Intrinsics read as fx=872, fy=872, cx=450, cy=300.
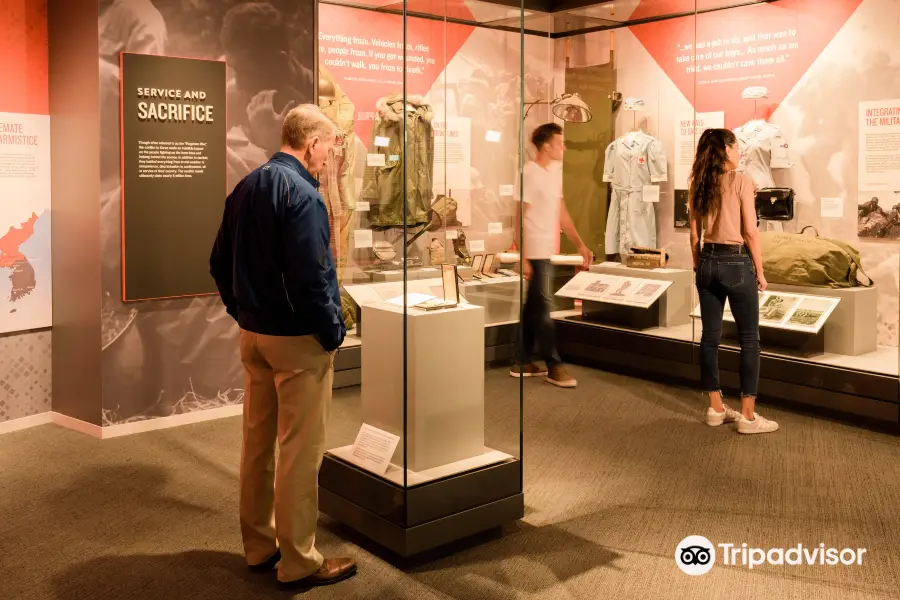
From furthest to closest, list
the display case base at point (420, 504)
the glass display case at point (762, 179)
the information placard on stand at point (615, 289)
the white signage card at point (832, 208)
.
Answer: the information placard on stand at point (615, 289) → the white signage card at point (832, 208) → the glass display case at point (762, 179) → the display case base at point (420, 504)

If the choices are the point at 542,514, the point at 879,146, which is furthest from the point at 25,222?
the point at 879,146

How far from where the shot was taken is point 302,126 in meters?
2.88

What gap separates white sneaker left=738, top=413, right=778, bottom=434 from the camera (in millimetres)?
4926

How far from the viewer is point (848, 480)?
4152 mm

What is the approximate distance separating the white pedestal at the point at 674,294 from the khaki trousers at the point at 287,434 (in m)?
4.17

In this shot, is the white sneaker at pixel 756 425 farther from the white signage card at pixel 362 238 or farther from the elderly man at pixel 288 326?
the elderly man at pixel 288 326

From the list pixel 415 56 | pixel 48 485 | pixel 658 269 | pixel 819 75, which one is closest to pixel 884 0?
pixel 819 75

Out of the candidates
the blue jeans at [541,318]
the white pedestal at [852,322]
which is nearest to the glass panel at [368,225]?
the blue jeans at [541,318]

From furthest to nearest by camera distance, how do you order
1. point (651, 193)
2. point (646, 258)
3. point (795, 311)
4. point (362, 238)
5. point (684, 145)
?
point (651, 193)
point (684, 145)
point (646, 258)
point (795, 311)
point (362, 238)

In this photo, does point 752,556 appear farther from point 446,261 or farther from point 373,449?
point 446,261

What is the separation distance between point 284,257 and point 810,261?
4.06m

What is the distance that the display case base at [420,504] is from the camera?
3080 mm

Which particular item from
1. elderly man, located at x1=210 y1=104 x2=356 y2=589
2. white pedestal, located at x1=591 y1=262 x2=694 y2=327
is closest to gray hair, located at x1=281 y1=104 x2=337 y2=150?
elderly man, located at x1=210 y1=104 x2=356 y2=589

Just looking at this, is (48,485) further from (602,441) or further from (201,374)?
(602,441)
